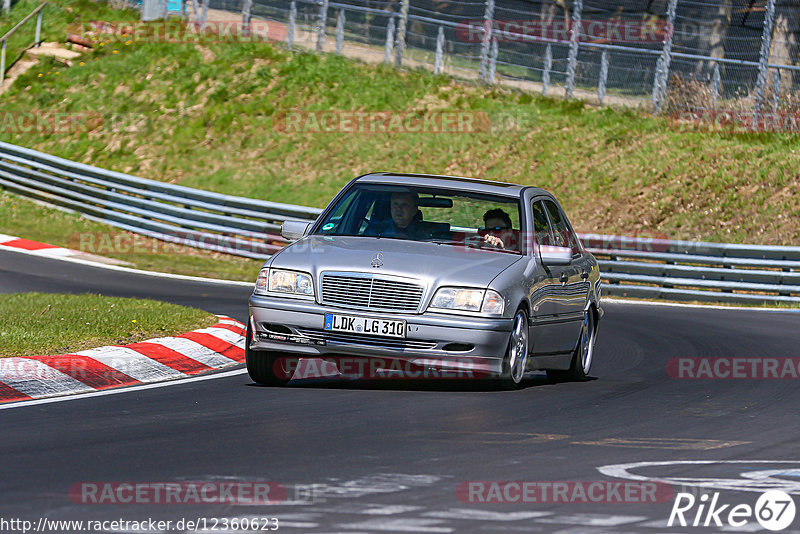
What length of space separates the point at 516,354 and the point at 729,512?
398 centimetres

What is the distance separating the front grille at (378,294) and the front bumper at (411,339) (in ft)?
0.20

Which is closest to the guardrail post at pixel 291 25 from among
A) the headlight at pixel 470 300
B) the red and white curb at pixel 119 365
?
the red and white curb at pixel 119 365

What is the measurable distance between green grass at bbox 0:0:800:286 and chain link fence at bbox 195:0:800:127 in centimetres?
53

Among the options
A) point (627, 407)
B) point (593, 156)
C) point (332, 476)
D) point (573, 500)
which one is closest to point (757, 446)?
point (627, 407)

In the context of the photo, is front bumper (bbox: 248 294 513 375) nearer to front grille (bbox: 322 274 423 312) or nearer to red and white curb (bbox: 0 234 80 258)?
front grille (bbox: 322 274 423 312)

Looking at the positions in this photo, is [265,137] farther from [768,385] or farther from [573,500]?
[573,500]

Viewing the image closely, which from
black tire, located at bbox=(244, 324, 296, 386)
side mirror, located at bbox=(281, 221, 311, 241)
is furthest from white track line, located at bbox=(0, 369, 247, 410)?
side mirror, located at bbox=(281, 221, 311, 241)

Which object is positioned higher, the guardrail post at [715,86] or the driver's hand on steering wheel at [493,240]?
the guardrail post at [715,86]

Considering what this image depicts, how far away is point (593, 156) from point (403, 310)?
2035 centimetres

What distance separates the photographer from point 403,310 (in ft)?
29.9

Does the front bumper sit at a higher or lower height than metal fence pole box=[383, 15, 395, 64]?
lower

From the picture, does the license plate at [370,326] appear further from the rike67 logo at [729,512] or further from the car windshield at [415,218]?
the rike67 logo at [729,512]

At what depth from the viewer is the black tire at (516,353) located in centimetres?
939

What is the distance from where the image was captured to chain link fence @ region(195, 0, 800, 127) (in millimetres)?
28500
